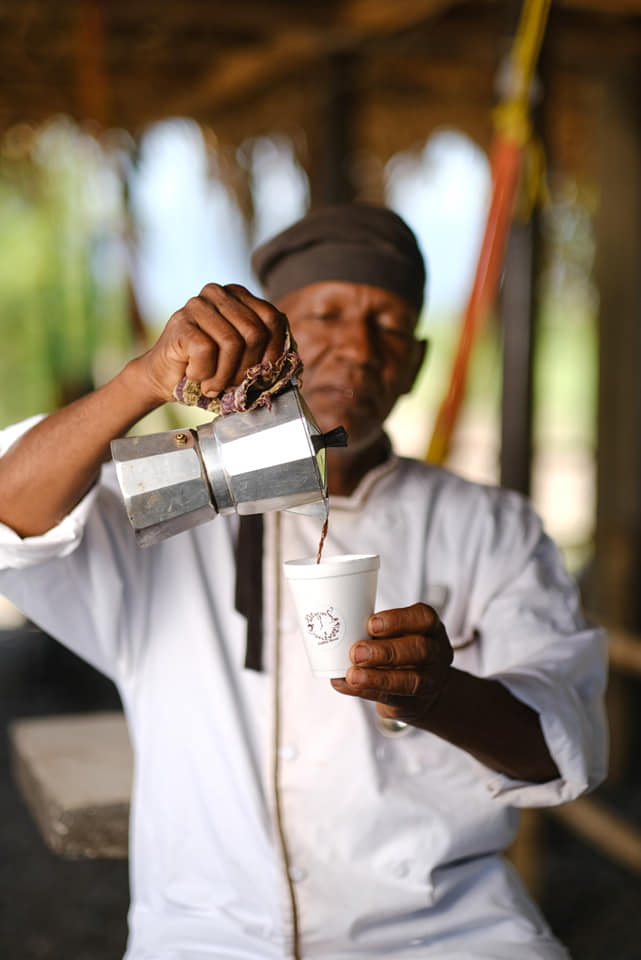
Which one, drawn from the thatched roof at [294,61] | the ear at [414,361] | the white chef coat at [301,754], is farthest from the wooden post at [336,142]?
the white chef coat at [301,754]

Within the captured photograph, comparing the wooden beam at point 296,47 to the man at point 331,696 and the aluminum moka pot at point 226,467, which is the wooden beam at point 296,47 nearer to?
the man at point 331,696

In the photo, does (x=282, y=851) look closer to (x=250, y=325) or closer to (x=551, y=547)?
(x=551, y=547)

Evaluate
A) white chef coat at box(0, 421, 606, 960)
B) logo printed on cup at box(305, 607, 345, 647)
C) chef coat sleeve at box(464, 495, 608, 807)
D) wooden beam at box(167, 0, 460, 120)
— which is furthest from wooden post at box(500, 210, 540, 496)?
logo printed on cup at box(305, 607, 345, 647)

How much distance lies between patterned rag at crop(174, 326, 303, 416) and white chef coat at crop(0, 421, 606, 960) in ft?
1.00

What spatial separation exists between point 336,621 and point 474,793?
0.56 meters

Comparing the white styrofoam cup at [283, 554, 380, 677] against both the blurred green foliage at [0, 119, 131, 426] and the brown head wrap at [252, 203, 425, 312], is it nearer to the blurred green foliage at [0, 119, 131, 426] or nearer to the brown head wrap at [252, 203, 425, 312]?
the brown head wrap at [252, 203, 425, 312]

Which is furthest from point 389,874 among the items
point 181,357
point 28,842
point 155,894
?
point 28,842

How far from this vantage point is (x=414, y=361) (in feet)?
5.74

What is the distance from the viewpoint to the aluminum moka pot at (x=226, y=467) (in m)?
1.11

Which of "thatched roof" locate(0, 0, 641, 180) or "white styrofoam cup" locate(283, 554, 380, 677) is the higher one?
"thatched roof" locate(0, 0, 641, 180)

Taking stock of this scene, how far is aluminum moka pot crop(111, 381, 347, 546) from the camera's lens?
111 cm

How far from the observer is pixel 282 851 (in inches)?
57.4

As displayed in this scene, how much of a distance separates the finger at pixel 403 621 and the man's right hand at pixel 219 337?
0.29 metres

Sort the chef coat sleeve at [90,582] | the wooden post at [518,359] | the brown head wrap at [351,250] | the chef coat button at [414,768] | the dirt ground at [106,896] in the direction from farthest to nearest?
the dirt ground at [106,896] → the wooden post at [518,359] → the brown head wrap at [351,250] → the chef coat button at [414,768] → the chef coat sleeve at [90,582]
